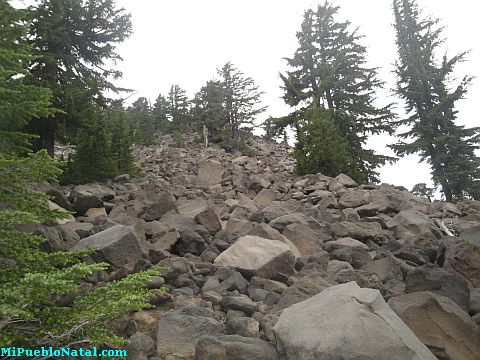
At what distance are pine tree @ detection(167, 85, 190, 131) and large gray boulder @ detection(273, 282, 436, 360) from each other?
37.7 metres

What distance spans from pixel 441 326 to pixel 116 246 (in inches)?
211

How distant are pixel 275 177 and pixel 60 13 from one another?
1330 cm

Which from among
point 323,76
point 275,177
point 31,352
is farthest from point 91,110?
point 323,76

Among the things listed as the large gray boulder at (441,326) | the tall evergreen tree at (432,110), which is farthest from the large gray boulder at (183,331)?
the tall evergreen tree at (432,110)

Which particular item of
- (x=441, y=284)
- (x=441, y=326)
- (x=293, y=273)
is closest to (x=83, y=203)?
(x=293, y=273)

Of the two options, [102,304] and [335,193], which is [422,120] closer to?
[335,193]

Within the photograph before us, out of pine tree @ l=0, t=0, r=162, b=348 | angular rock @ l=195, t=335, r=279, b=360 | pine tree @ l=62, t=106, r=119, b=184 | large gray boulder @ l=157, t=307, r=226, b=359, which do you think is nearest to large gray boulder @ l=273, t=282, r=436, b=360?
angular rock @ l=195, t=335, r=279, b=360

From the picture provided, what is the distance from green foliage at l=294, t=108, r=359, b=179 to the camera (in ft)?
60.4

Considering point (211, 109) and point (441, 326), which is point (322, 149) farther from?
point (211, 109)

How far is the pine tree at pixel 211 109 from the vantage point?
1430 inches

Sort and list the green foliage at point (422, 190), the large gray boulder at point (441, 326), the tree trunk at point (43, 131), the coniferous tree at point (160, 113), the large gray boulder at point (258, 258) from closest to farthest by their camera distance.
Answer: the large gray boulder at point (441, 326)
the large gray boulder at point (258, 258)
the tree trunk at point (43, 131)
the green foliage at point (422, 190)
the coniferous tree at point (160, 113)

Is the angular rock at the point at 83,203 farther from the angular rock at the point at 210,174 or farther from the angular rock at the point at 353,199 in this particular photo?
the angular rock at the point at 353,199

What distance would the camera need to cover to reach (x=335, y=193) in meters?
14.6

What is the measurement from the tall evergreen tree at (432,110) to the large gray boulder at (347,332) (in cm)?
2108
